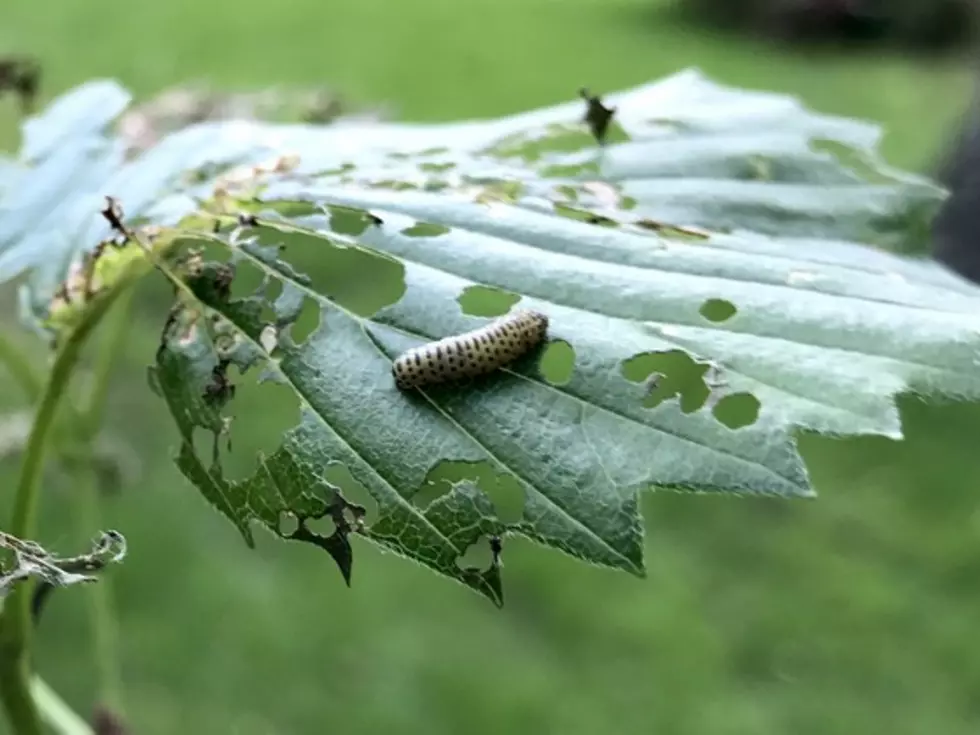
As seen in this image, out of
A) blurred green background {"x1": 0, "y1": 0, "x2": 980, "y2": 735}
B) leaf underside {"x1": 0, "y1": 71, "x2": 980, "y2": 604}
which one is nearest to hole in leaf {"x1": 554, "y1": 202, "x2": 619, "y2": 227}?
leaf underside {"x1": 0, "y1": 71, "x2": 980, "y2": 604}

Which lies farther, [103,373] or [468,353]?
[103,373]

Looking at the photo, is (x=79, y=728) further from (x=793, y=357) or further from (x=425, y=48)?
(x=425, y=48)

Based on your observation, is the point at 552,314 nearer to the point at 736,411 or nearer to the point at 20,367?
the point at 736,411

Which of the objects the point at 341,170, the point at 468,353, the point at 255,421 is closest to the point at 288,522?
the point at 468,353

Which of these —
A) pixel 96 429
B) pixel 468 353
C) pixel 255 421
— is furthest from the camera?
pixel 255 421

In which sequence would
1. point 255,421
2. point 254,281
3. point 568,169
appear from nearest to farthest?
point 254,281 → point 568,169 → point 255,421

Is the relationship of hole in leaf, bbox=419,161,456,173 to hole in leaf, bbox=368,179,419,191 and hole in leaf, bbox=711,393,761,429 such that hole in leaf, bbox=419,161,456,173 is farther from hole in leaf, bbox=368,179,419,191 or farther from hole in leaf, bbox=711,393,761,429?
hole in leaf, bbox=711,393,761,429

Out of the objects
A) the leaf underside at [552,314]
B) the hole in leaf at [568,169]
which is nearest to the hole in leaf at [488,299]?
the leaf underside at [552,314]
